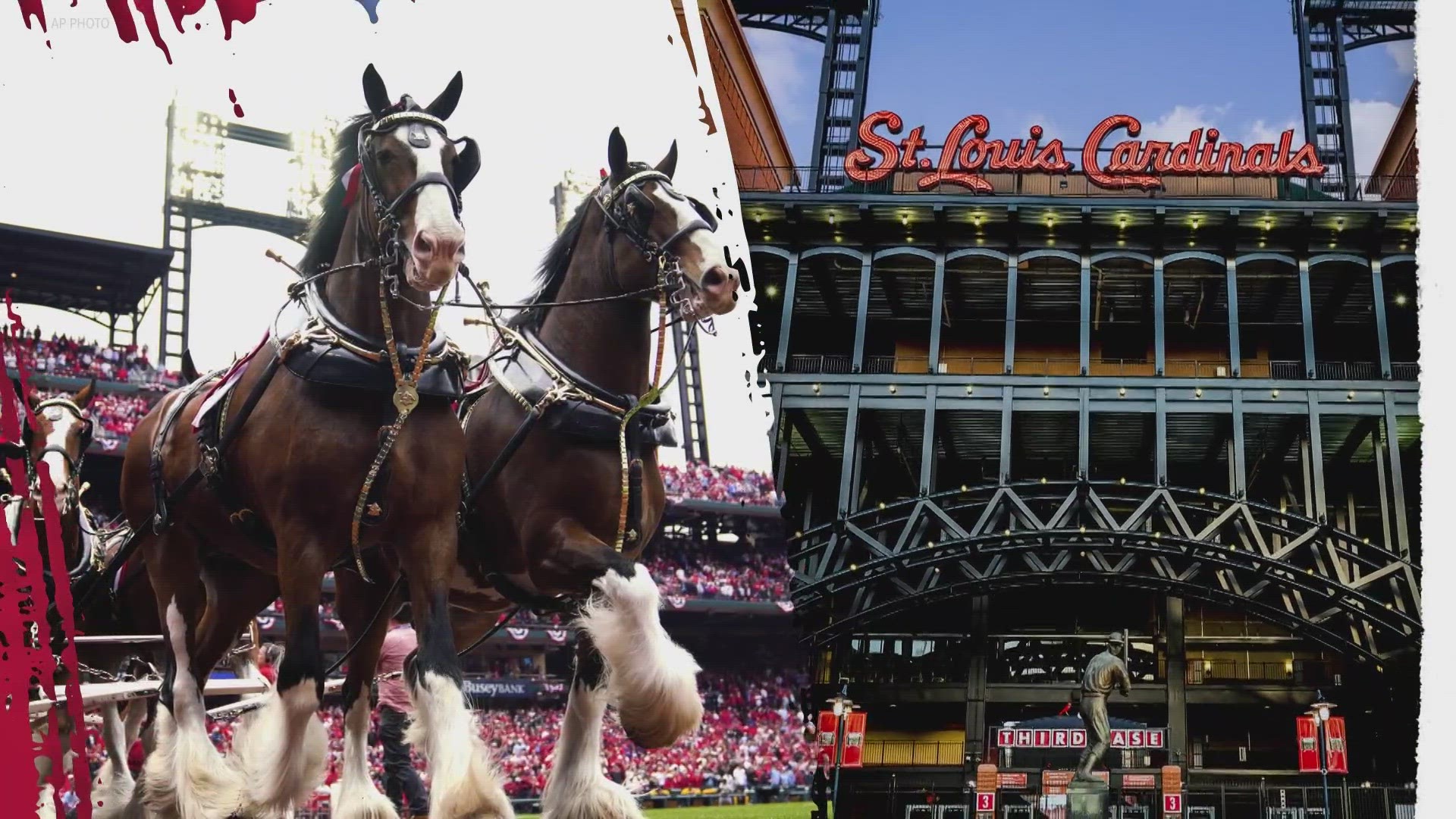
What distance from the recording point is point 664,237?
15.9 ft

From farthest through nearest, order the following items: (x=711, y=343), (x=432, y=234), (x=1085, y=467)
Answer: (x=1085, y=467) < (x=711, y=343) < (x=432, y=234)

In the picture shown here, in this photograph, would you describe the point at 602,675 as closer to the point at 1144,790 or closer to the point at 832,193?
the point at 1144,790

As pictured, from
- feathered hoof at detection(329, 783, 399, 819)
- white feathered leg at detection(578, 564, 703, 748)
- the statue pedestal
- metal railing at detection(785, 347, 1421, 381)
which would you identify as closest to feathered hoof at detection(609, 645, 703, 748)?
white feathered leg at detection(578, 564, 703, 748)

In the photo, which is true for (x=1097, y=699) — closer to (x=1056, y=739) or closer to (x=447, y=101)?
(x=1056, y=739)

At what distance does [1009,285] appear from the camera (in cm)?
2469

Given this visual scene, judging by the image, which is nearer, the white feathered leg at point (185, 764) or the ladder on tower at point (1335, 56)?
the white feathered leg at point (185, 764)

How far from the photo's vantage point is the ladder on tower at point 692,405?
18.5 feet

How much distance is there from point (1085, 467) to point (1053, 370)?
339 centimetres

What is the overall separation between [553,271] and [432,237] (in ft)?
4.70

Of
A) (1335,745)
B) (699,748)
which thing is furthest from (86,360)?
(1335,745)

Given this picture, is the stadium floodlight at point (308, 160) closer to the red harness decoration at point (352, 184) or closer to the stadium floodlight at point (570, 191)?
the red harness decoration at point (352, 184)

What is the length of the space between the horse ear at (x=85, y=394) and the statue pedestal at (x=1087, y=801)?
11934mm

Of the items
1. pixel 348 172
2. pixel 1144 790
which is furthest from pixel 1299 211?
pixel 348 172

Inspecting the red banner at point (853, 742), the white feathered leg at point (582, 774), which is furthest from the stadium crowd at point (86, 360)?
the red banner at point (853, 742)
